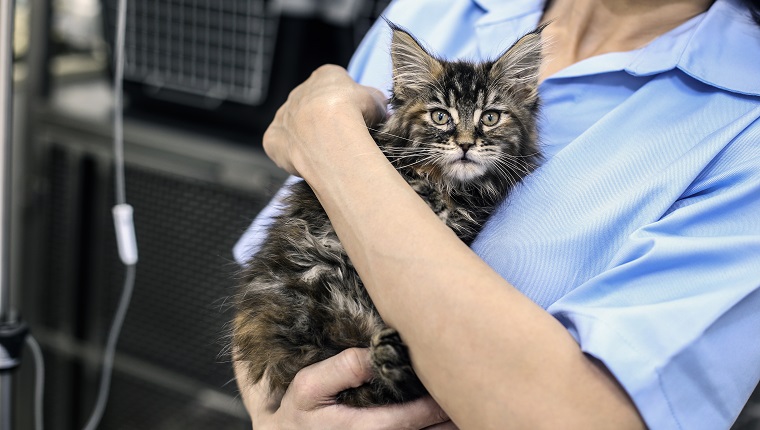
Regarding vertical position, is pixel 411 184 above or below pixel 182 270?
above

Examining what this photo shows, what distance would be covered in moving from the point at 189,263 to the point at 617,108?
1400 mm

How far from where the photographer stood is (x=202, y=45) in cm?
201

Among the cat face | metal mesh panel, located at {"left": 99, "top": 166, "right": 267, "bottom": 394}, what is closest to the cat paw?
the cat face

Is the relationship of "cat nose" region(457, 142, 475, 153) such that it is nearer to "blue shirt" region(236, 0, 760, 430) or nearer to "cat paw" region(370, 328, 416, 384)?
"blue shirt" region(236, 0, 760, 430)

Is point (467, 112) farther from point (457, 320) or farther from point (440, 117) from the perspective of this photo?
point (457, 320)

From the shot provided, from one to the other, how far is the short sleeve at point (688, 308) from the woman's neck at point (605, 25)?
0.37 metres

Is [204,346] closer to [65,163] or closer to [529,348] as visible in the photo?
[65,163]

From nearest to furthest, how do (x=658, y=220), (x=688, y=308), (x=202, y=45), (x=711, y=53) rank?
(x=688, y=308) < (x=658, y=220) < (x=711, y=53) < (x=202, y=45)

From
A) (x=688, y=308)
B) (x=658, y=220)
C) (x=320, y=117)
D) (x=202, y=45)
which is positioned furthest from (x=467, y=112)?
(x=202, y=45)

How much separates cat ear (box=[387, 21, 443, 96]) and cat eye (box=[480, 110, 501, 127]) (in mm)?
114

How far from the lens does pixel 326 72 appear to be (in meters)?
1.29

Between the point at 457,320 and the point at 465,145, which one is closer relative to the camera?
the point at 457,320

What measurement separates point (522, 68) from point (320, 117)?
0.38 m

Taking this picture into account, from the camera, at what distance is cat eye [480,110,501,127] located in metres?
1.27
